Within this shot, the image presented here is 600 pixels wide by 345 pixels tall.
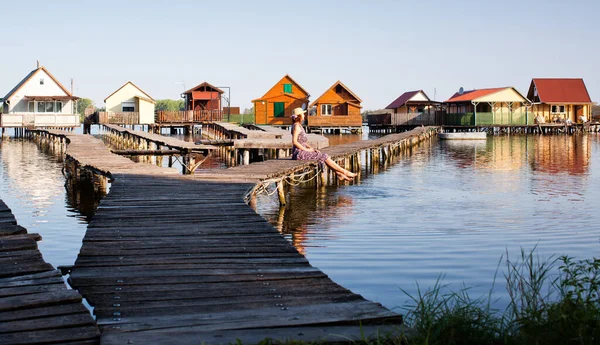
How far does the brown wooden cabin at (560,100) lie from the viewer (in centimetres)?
7050

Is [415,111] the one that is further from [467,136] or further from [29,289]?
[29,289]

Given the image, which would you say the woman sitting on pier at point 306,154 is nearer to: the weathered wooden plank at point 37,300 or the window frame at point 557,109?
the weathered wooden plank at point 37,300

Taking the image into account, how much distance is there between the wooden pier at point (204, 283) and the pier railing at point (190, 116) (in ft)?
178

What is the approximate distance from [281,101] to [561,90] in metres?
25.6

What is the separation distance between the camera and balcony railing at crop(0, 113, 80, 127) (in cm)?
6028

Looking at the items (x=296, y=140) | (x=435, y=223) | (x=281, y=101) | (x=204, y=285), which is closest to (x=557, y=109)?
(x=281, y=101)

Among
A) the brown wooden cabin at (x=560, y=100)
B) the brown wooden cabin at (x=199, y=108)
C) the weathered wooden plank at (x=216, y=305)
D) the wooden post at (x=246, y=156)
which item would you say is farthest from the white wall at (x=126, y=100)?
the weathered wooden plank at (x=216, y=305)

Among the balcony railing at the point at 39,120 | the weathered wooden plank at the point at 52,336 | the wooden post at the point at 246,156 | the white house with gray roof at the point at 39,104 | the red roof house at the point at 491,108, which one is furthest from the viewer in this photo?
the red roof house at the point at 491,108

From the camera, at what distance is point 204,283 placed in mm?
6473

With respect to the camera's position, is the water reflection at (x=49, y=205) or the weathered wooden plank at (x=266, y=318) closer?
the weathered wooden plank at (x=266, y=318)

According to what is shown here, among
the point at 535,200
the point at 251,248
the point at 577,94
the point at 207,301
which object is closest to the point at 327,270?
the point at 251,248

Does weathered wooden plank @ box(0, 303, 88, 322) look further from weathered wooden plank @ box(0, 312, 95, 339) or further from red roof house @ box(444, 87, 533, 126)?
red roof house @ box(444, 87, 533, 126)

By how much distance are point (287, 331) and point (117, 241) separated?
11.9ft

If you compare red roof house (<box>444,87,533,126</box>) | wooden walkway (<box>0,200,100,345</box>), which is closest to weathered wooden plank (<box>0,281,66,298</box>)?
wooden walkway (<box>0,200,100,345</box>)
